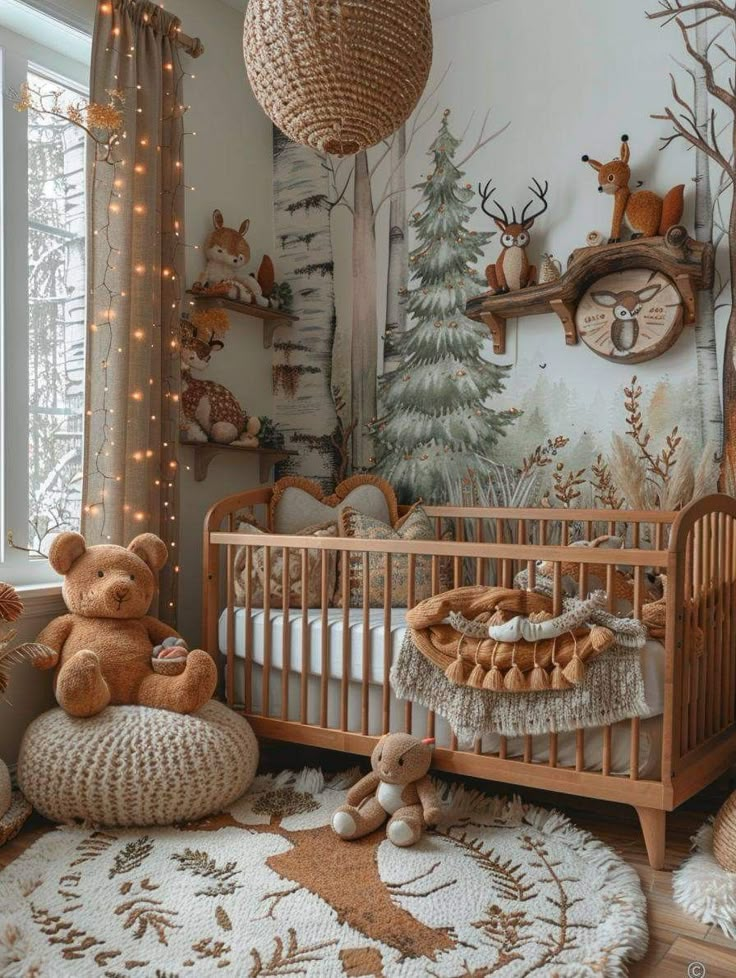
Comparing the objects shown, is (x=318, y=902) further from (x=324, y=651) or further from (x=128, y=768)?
(x=324, y=651)

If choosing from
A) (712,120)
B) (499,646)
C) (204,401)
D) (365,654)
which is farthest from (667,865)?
(712,120)

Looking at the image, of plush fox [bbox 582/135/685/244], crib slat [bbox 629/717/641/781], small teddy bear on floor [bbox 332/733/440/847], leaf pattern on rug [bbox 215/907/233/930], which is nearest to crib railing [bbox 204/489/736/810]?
crib slat [bbox 629/717/641/781]

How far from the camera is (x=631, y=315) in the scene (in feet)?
8.75

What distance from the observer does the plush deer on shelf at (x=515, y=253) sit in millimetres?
2846

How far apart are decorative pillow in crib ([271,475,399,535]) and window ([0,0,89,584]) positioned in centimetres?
66

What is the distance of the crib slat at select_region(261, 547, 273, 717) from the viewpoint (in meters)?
2.45

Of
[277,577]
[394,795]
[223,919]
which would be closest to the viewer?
[223,919]

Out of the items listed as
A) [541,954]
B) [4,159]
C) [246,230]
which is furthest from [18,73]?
[541,954]

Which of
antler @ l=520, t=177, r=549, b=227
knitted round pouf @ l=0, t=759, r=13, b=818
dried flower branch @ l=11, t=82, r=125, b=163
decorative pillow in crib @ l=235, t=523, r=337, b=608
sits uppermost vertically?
dried flower branch @ l=11, t=82, r=125, b=163

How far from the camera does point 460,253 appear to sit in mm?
3072

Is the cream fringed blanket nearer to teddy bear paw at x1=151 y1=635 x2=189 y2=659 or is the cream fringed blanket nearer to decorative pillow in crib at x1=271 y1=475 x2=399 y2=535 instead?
teddy bear paw at x1=151 y1=635 x2=189 y2=659

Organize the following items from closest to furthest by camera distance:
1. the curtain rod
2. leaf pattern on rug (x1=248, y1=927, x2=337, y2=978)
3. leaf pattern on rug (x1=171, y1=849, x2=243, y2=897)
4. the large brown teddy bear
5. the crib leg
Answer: leaf pattern on rug (x1=248, y1=927, x2=337, y2=978)
leaf pattern on rug (x1=171, y1=849, x2=243, y2=897)
the crib leg
the large brown teddy bear
the curtain rod

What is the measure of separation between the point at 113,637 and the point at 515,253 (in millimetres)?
1777

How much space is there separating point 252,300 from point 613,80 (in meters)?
1.43
